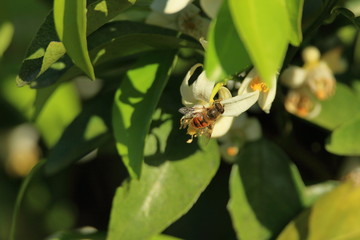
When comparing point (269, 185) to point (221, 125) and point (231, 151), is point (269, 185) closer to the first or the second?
point (231, 151)

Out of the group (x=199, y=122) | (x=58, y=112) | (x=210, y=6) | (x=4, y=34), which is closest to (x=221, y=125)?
(x=199, y=122)

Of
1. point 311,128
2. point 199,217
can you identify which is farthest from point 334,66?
point 199,217

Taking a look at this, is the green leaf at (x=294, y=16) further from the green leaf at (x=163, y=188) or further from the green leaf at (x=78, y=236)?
the green leaf at (x=78, y=236)

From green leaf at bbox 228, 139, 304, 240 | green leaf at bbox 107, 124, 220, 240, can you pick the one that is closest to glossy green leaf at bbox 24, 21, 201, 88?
green leaf at bbox 107, 124, 220, 240

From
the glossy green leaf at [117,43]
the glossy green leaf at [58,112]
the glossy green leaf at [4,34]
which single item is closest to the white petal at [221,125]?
the glossy green leaf at [117,43]

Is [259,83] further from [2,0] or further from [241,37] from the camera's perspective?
[2,0]

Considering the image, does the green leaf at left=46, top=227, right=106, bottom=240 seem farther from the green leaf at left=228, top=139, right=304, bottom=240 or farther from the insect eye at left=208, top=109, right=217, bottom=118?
the insect eye at left=208, top=109, right=217, bottom=118
